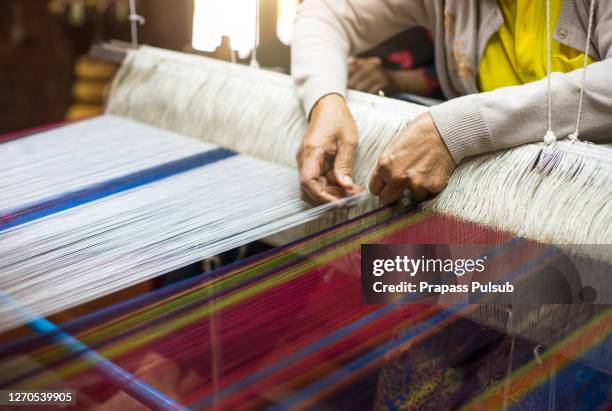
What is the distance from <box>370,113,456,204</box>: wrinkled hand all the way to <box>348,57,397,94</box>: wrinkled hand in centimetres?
59

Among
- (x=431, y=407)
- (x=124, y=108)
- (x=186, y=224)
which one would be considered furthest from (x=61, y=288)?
(x=124, y=108)

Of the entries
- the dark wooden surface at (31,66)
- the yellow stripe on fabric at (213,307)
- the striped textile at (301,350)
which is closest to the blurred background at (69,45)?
the dark wooden surface at (31,66)

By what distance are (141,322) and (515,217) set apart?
49 cm

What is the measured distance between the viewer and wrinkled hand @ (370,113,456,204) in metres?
1.00

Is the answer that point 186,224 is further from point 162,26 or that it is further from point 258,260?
point 162,26

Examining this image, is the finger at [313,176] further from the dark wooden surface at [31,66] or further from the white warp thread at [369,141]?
the dark wooden surface at [31,66]

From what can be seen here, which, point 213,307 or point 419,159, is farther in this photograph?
point 419,159


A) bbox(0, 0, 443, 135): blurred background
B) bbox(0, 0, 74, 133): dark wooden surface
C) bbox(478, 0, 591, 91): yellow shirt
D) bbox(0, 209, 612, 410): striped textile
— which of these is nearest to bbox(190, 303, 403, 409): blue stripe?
bbox(0, 209, 612, 410): striped textile

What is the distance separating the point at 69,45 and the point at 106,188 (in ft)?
8.43

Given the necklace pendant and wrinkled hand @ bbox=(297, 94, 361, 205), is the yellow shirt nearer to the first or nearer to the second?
the necklace pendant

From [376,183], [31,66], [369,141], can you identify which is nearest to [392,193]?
[376,183]

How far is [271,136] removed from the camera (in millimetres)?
1274

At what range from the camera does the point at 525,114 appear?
97 centimetres

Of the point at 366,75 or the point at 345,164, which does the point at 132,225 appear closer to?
the point at 345,164
